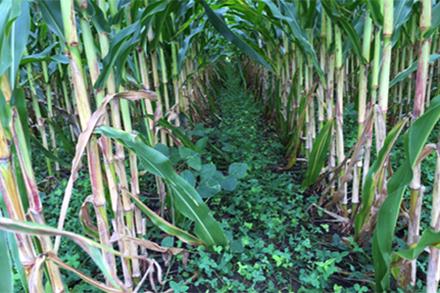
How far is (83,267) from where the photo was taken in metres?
1.18

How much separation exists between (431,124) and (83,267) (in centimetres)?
106

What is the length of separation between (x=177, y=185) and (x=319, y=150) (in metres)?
0.75

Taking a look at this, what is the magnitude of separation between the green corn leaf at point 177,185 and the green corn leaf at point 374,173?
1.34ft

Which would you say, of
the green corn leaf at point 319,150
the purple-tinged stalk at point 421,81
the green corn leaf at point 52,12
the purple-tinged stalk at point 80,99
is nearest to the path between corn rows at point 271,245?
the green corn leaf at point 319,150

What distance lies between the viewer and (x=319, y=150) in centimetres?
142

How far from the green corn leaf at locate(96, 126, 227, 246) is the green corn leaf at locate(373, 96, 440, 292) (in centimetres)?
39

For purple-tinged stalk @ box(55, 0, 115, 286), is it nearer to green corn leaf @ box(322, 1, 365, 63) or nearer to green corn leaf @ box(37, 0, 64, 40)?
green corn leaf @ box(37, 0, 64, 40)

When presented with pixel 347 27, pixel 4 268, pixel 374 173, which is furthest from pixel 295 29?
pixel 4 268

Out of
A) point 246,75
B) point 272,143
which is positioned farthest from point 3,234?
point 246,75

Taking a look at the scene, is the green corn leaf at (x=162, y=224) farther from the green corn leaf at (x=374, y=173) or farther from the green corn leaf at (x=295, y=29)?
the green corn leaf at (x=295, y=29)

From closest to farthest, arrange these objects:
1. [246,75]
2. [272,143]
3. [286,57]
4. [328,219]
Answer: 1. [328,219]
2. [286,57]
3. [272,143]
4. [246,75]

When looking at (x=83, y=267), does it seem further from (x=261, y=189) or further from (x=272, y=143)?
(x=272, y=143)

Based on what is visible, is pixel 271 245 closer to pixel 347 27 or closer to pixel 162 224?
pixel 162 224

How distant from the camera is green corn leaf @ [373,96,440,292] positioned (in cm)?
71
